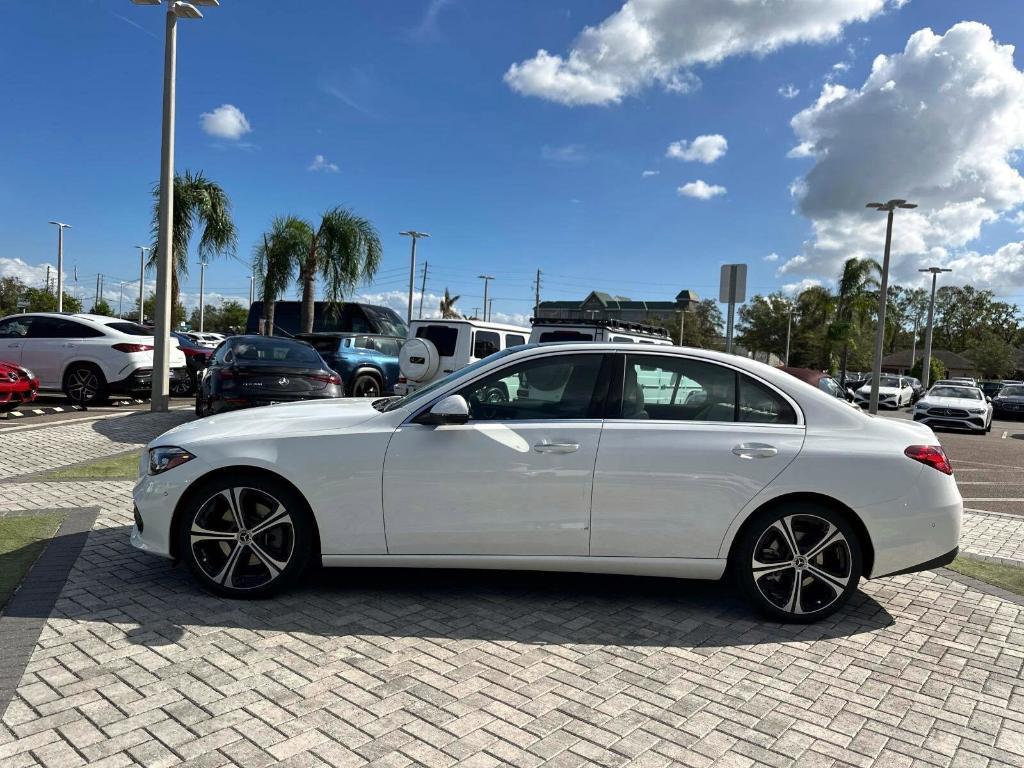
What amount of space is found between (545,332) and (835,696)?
29.9ft

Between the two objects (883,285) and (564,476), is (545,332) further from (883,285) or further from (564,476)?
(883,285)

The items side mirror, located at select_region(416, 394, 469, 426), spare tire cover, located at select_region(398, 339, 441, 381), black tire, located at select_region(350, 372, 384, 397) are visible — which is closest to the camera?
side mirror, located at select_region(416, 394, 469, 426)

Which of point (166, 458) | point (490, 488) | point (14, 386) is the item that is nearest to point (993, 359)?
point (14, 386)

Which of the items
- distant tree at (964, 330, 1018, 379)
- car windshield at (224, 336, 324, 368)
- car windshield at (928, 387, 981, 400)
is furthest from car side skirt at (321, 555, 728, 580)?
distant tree at (964, 330, 1018, 379)

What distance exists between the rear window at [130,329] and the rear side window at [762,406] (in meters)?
12.6

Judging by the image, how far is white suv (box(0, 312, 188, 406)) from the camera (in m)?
13.1

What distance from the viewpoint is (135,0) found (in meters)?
12.6

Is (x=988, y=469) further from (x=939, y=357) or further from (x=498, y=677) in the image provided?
(x=939, y=357)

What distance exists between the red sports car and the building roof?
82.7 meters

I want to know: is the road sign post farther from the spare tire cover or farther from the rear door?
the rear door

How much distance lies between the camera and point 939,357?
81625 mm

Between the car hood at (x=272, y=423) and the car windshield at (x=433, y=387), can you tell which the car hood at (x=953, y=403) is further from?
the car hood at (x=272, y=423)

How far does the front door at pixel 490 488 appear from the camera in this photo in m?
3.92

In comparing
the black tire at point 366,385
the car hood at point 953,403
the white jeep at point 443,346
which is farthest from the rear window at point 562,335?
the car hood at point 953,403
